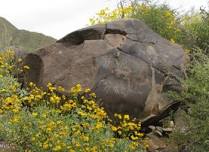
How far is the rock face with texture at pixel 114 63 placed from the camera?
34.8 feet

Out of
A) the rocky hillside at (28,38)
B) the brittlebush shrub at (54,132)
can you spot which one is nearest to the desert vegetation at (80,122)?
the brittlebush shrub at (54,132)

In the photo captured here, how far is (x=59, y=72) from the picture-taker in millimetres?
11211

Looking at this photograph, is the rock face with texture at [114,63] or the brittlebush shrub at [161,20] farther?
the brittlebush shrub at [161,20]

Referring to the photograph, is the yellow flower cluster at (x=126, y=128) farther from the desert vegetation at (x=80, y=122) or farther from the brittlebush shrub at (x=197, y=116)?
the brittlebush shrub at (x=197, y=116)

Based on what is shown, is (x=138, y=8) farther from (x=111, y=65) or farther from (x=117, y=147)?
(x=117, y=147)

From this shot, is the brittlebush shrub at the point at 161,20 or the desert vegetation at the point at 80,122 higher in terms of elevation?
the brittlebush shrub at the point at 161,20

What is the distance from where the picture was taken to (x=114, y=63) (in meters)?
10.9

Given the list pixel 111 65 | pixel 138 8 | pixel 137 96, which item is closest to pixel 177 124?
pixel 137 96

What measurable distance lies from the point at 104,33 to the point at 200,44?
3082 mm

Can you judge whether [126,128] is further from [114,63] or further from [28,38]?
[28,38]

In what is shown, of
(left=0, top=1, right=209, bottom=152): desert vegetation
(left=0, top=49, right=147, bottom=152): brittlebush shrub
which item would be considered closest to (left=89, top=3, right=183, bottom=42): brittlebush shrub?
(left=0, top=1, right=209, bottom=152): desert vegetation

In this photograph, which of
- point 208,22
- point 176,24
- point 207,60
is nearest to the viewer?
point 207,60

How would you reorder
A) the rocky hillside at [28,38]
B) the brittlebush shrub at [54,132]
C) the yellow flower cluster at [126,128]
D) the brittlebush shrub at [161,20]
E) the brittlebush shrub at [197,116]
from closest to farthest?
the brittlebush shrub at [54,132] < the yellow flower cluster at [126,128] < the brittlebush shrub at [197,116] < the brittlebush shrub at [161,20] < the rocky hillside at [28,38]

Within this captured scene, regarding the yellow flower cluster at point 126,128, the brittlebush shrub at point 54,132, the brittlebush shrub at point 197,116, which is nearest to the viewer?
the brittlebush shrub at point 54,132
